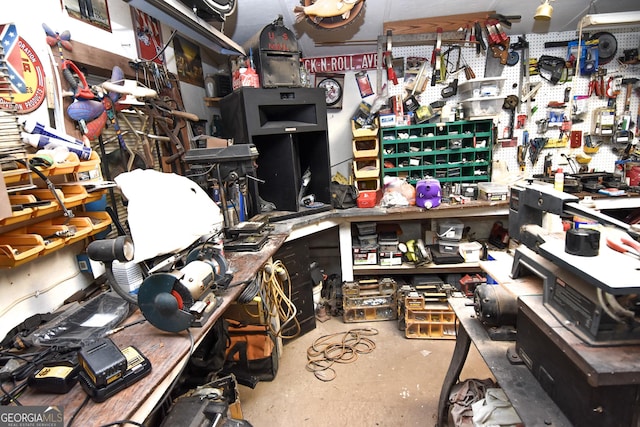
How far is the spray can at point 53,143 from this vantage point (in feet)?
3.75

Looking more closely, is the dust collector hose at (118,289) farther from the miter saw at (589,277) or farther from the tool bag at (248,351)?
the miter saw at (589,277)

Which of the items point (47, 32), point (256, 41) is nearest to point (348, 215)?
point (256, 41)

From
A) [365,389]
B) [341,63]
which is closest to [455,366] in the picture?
[365,389]

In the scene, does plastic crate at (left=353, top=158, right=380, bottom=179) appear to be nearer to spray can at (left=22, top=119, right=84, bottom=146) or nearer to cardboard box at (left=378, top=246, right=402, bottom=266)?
cardboard box at (left=378, top=246, right=402, bottom=266)

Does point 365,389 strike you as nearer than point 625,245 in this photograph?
No

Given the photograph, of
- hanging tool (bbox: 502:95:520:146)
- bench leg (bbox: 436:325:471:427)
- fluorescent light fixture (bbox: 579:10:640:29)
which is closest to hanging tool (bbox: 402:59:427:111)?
hanging tool (bbox: 502:95:520:146)

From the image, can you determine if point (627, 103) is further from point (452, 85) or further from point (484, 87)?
point (452, 85)

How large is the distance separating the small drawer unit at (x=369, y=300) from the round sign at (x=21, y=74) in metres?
2.23

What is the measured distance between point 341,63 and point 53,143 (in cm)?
237

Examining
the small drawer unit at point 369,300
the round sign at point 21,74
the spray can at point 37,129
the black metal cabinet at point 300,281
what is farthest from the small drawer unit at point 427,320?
the round sign at point 21,74

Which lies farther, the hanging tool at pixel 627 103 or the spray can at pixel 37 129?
the hanging tool at pixel 627 103

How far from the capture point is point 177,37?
2277mm

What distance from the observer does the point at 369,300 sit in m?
2.68

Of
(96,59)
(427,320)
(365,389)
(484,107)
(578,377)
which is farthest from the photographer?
(484,107)
